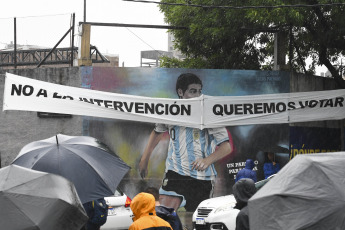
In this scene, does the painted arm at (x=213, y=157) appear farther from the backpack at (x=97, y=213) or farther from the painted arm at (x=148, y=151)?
the backpack at (x=97, y=213)

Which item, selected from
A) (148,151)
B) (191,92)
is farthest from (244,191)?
(191,92)

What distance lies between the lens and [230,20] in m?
18.0

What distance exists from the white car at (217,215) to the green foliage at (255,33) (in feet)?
18.2

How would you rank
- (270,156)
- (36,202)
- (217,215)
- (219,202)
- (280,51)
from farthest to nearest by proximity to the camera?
(280,51) → (270,156) → (219,202) → (217,215) → (36,202)

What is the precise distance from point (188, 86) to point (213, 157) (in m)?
1.97

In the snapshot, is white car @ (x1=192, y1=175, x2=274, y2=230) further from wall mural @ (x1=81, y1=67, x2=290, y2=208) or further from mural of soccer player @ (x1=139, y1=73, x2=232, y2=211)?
wall mural @ (x1=81, y1=67, x2=290, y2=208)

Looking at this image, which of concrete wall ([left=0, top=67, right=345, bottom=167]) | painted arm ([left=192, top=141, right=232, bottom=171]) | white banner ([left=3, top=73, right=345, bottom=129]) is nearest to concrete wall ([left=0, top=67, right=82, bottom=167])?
concrete wall ([left=0, top=67, right=345, bottom=167])

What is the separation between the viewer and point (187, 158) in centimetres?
1694

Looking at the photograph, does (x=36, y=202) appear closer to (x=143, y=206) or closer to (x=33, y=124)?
(x=143, y=206)

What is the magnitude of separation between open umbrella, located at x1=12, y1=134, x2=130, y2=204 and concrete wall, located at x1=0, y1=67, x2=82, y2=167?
8.70 m

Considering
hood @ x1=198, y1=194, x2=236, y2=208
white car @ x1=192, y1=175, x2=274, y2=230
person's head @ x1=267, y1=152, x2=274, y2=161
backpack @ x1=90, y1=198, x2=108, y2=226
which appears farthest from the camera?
person's head @ x1=267, y1=152, x2=274, y2=161

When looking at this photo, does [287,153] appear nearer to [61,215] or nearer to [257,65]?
[257,65]

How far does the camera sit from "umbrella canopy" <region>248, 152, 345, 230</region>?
4441mm

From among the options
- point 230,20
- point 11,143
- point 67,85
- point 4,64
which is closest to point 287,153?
point 230,20
